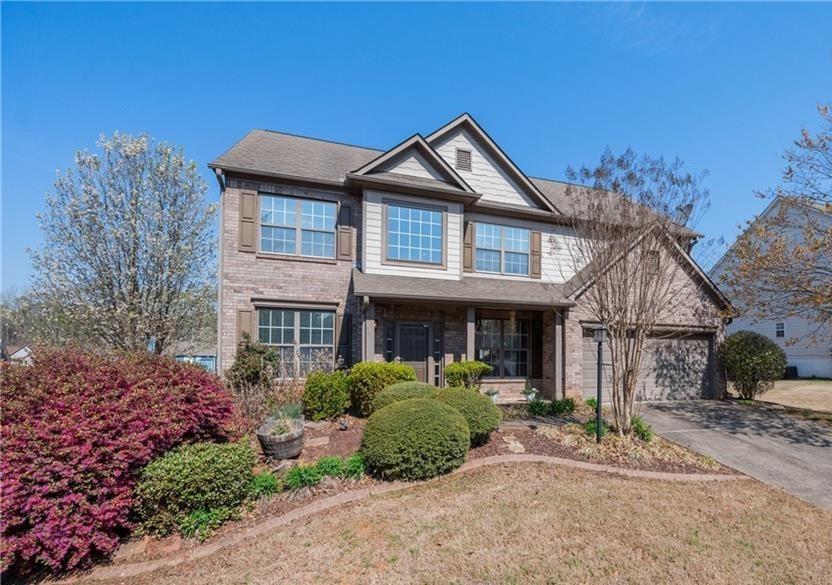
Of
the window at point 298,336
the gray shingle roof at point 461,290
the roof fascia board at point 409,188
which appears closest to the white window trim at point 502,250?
the gray shingle roof at point 461,290

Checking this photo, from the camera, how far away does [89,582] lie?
169 inches

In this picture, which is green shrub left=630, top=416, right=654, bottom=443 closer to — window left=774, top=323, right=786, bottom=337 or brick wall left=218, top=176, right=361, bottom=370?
brick wall left=218, top=176, right=361, bottom=370

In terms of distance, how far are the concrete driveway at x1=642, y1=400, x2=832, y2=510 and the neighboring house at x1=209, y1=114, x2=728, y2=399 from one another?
2.16 m

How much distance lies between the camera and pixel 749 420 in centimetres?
1046

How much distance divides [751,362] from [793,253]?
13.4 feet

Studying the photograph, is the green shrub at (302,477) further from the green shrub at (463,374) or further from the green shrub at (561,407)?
the green shrub at (561,407)

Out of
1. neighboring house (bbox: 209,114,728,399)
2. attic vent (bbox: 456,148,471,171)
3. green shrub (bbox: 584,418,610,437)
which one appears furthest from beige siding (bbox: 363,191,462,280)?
green shrub (bbox: 584,418,610,437)

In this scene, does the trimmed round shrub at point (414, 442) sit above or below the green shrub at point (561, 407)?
above

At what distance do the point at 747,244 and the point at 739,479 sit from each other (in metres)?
8.25

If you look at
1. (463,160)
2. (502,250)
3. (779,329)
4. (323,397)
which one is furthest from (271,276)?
(779,329)

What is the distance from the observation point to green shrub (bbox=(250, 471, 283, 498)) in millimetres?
5671

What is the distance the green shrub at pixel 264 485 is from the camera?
567 cm

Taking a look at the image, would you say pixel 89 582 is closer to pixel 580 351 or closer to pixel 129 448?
pixel 129 448

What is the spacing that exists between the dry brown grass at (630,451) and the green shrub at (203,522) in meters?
5.88
